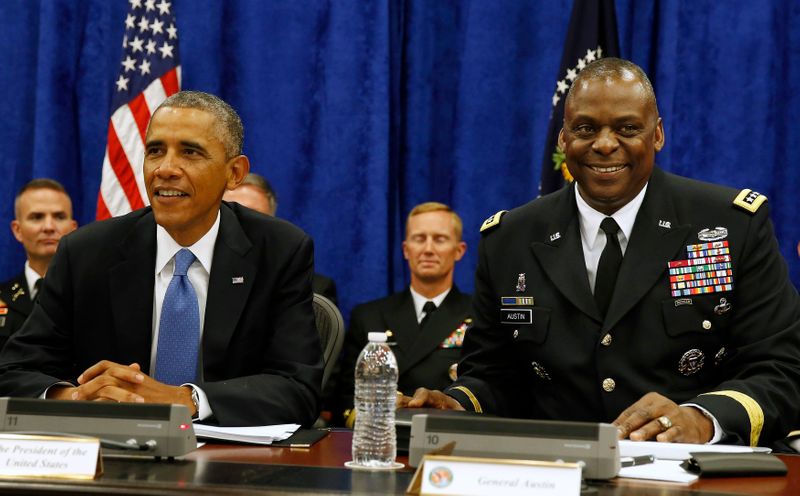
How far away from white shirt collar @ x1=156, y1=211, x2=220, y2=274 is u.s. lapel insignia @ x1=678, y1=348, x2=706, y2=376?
1.13 meters

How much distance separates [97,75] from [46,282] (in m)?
3.12

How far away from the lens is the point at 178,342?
238 centimetres

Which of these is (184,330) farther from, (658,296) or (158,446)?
(658,296)

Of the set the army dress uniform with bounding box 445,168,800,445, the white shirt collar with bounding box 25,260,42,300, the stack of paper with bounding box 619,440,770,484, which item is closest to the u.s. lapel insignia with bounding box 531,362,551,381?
the army dress uniform with bounding box 445,168,800,445

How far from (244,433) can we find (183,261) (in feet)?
2.09

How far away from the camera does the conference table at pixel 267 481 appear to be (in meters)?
1.47

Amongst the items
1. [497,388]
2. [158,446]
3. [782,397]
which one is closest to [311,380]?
[497,388]

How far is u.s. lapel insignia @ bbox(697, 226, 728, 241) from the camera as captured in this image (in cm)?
237

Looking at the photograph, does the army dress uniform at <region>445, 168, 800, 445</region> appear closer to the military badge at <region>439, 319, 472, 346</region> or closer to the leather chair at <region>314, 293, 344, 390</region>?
the leather chair at <region>314, 293, 344, 390</region>

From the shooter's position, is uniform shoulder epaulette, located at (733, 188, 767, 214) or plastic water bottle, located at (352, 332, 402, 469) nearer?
plastic water bottle, located at (352, 332, 402, 469)

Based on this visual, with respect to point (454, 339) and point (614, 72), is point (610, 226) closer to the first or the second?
point (614, 72)

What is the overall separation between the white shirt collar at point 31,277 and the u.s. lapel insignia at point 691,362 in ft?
12.1

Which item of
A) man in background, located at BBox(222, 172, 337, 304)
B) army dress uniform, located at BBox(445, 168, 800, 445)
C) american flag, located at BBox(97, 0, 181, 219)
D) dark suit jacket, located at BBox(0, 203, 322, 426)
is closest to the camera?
army dress uniform, located at BBox(445, 168, 800, 445)

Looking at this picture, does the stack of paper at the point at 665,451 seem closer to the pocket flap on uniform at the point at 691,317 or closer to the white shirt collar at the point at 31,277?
the pocket flap on uniform at the point at 691,317
